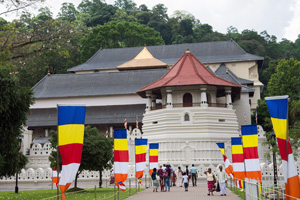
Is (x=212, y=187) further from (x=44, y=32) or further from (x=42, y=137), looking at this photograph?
(x=42, y=137)

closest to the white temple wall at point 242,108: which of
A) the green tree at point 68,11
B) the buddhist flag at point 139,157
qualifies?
the buddhist flag at point 139,157

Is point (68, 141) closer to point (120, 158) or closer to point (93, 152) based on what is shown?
point (120, 158)

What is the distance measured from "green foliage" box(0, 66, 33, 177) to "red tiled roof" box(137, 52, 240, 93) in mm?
21870

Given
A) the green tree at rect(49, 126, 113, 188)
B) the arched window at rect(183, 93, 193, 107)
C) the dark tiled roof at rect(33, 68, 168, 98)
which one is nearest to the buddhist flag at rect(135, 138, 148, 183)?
the green tree at rect(49, 126, 113, 188)

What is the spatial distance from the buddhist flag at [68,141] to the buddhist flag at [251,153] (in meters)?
6.25

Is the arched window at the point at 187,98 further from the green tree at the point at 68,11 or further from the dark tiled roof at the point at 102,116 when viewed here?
the green tree at the point at 68,11

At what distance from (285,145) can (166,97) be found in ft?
104

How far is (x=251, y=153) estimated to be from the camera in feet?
54.4

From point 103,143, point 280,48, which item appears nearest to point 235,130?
point 103,143

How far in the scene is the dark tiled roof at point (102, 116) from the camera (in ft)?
165

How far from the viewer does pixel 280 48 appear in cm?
9762

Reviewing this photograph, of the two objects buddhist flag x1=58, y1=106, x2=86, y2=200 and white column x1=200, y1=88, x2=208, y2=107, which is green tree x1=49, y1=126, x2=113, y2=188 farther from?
buddhist flag x1=58, y1=106, x2=86, y2=200

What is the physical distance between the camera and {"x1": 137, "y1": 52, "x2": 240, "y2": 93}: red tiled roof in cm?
4184

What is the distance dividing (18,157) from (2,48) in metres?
5.05
